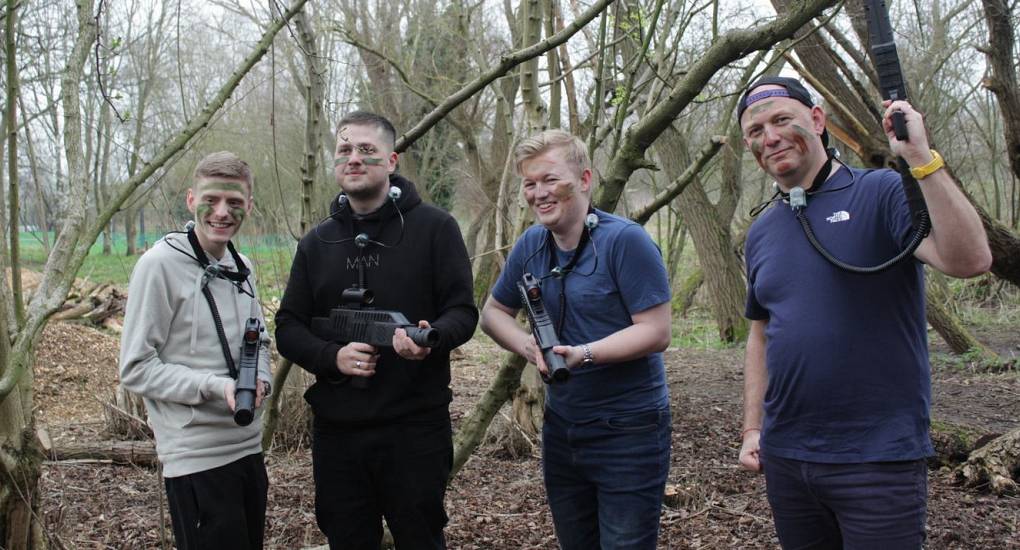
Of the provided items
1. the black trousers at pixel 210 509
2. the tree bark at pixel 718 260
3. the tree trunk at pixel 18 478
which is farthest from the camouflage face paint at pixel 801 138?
the tree bark at pixel 718 260

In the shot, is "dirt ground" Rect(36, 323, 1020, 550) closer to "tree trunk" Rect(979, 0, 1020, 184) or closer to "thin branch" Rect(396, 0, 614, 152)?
"thin branch" Rect(396, 0, 614, 152)

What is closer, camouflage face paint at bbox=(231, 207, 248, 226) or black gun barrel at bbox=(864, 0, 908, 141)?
black gun barrel at bbox=(864, 0, 908, 141)

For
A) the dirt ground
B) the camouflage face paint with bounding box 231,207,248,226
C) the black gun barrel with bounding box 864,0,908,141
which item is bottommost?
the dirt ground

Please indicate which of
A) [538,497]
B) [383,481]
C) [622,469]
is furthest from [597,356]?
[538,497]

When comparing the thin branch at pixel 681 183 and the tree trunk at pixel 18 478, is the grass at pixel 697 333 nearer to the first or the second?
the thin branch at pixel 681 183

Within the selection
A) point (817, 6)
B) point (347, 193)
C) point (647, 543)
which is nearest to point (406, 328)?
point (347, 193)

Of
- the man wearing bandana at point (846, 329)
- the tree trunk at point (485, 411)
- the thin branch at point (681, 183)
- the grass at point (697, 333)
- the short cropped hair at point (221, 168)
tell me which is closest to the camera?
the man wearing bandana at point (846, 329)

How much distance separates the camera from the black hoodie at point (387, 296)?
2857 mm

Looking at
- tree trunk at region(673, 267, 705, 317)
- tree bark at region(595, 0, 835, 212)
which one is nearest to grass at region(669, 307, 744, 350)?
tree trunk at region(673, 267, 705, 317)

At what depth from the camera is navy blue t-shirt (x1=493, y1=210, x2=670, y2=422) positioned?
2.62 metres

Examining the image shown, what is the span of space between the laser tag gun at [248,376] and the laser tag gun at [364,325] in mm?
229

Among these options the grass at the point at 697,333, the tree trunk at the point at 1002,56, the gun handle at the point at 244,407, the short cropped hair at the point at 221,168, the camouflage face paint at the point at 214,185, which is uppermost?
the tree trunk at the point at 1002,56

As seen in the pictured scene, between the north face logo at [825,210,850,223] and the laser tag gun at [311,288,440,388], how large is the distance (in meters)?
1.21

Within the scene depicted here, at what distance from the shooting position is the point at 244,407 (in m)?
2.65
